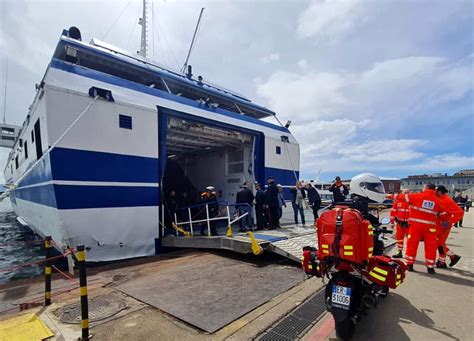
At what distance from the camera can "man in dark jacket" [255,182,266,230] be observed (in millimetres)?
8172

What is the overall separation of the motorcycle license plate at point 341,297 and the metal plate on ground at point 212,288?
1193 millimetres

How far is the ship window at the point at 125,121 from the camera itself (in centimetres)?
675

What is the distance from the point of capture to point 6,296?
4320 mm

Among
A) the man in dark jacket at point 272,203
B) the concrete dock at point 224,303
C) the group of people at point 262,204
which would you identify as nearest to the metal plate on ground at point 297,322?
the concrete dock at point 224,303

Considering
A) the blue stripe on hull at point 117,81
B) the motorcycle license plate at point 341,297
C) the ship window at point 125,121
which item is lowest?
the motorcycle license plate at point 341,297

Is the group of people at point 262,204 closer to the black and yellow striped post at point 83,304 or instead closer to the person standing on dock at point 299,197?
the person standing on dock at point 299,197

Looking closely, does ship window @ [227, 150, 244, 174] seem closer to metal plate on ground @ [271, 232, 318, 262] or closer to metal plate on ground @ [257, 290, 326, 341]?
metal plate on ground @ [271, 232, 318, 262]

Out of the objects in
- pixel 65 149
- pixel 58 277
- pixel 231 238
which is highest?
pixel 65 149

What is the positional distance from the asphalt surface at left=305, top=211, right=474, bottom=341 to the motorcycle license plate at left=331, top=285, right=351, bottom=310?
412 millimetres

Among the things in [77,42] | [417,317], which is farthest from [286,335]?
[77,42]

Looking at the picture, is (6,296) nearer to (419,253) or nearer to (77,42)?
(77,42)

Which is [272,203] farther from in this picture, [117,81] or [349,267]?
[349,267]

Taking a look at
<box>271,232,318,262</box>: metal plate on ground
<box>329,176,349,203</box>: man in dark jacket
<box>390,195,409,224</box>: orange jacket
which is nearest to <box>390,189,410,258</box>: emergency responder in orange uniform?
<box>390,195,409,224</box>: orange jacket

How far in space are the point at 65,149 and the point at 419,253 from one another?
27.4 feet
